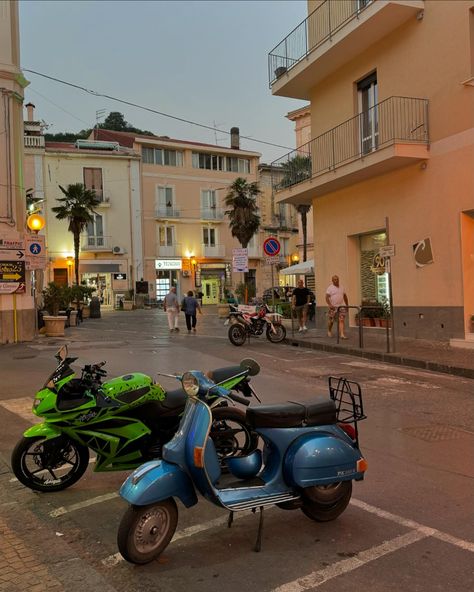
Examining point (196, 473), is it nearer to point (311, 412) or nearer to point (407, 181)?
point (311, 412)

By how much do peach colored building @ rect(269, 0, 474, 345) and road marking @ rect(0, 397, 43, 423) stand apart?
8065mm

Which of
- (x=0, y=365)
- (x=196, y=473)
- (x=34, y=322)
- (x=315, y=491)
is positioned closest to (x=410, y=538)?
(x=315, y=491)

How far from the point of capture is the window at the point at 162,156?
158 ft

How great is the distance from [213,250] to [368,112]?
34.9 m

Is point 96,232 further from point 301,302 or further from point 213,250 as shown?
point 301,302

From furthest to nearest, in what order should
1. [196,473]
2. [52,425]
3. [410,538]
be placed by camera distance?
[52,425]
[410,538]
[196,473]

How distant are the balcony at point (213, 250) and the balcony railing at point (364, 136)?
97.3ft

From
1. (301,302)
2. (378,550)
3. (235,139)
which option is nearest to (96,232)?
(235,139)

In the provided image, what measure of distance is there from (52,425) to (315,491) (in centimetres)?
220

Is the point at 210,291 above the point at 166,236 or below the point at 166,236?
below

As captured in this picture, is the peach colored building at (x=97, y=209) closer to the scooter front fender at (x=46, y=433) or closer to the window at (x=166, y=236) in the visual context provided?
the window at (x=166, y=236)

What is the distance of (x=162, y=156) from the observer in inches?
1923

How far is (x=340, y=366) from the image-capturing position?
38.2ft

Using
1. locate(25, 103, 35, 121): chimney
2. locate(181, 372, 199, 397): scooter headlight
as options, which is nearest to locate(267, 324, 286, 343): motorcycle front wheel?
locate(181, 372, 199, 397): scooter headlight
